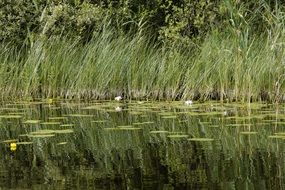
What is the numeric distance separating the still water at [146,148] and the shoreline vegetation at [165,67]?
2.20 feet

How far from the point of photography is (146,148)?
14.4 ft

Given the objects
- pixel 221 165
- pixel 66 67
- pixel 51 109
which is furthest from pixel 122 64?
pixel 221 165

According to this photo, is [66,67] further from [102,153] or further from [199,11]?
[102,153]

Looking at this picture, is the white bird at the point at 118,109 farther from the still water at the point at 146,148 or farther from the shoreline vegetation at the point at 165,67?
the shoreline vegetation at the point at 165,67

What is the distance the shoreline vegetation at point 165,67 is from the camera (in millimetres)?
7359

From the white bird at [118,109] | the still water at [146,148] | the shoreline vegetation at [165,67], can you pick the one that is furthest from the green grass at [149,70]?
the white bird at [118,109]

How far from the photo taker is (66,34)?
1107 cm

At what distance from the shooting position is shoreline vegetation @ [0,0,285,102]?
7359mm

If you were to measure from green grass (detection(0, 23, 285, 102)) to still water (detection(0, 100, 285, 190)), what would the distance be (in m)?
0.66

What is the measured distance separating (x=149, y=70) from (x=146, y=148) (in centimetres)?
435

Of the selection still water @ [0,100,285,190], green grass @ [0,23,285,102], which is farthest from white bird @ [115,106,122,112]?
green grass @ [0,23,285,102]

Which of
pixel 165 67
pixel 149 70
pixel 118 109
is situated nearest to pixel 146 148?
pixel 118 109

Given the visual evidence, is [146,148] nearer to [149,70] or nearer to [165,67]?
[149,70]

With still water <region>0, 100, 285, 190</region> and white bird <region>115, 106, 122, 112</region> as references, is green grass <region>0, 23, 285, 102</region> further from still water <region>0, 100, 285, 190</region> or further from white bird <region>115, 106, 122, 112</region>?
white bird <region>115, 106, 122, 112</region>
